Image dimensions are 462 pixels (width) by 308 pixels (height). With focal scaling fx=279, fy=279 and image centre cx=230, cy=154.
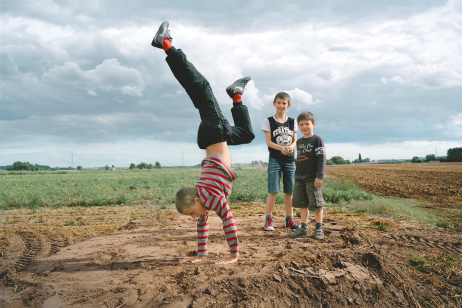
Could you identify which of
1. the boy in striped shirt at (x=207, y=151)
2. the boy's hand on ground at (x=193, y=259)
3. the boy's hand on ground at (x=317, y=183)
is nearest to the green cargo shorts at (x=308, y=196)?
the boy's hand on ground at (x=317, y=183)

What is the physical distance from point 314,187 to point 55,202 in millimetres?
9031

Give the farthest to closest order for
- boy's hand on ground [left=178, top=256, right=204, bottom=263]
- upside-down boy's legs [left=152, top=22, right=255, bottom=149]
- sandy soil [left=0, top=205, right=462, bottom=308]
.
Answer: boy's hand on ground [left=178, top=256, right=204, bottom=263], upside-down boy's legs [left=152, top=22, right=255, bottom=149], sandy soil [left=0, top=205, right=462, bottom=308]

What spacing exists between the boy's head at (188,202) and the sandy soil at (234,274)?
669 mm

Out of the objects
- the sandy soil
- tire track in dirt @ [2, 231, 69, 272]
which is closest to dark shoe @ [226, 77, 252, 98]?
the sandy soil

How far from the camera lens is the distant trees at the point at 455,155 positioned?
147 ft

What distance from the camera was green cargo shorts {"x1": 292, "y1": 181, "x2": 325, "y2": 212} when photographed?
4.39 m

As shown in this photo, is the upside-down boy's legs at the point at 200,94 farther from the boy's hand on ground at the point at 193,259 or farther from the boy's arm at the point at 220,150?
the boy's hand on ground at the point at 193,259

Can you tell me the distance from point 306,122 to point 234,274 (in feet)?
8.76

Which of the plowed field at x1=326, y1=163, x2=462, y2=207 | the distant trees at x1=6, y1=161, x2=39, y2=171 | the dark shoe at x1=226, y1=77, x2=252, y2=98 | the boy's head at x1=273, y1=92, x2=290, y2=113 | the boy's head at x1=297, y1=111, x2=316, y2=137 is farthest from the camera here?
the distant trees at x1=6, y1=161, x2=39, y2=171

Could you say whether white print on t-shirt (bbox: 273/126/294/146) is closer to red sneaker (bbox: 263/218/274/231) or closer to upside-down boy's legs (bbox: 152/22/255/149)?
red sneaker (bbox: 263/218/274/231)

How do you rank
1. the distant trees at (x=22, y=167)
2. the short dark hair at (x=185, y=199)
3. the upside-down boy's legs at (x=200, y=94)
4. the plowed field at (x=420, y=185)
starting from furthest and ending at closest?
the distant trees at (x=22, y=167) → the plowed field at (x=420, y=185) → the upside-down boy's legs at (x=200, y=94) → the short dark hair at (x=185, y=199)

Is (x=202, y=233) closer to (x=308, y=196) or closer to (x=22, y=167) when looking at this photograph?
(x=308, y=196)

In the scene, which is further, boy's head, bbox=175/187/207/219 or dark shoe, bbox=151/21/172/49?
dark shoe, bbox=151/21/172/49

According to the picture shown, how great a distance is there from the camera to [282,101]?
192 inches
